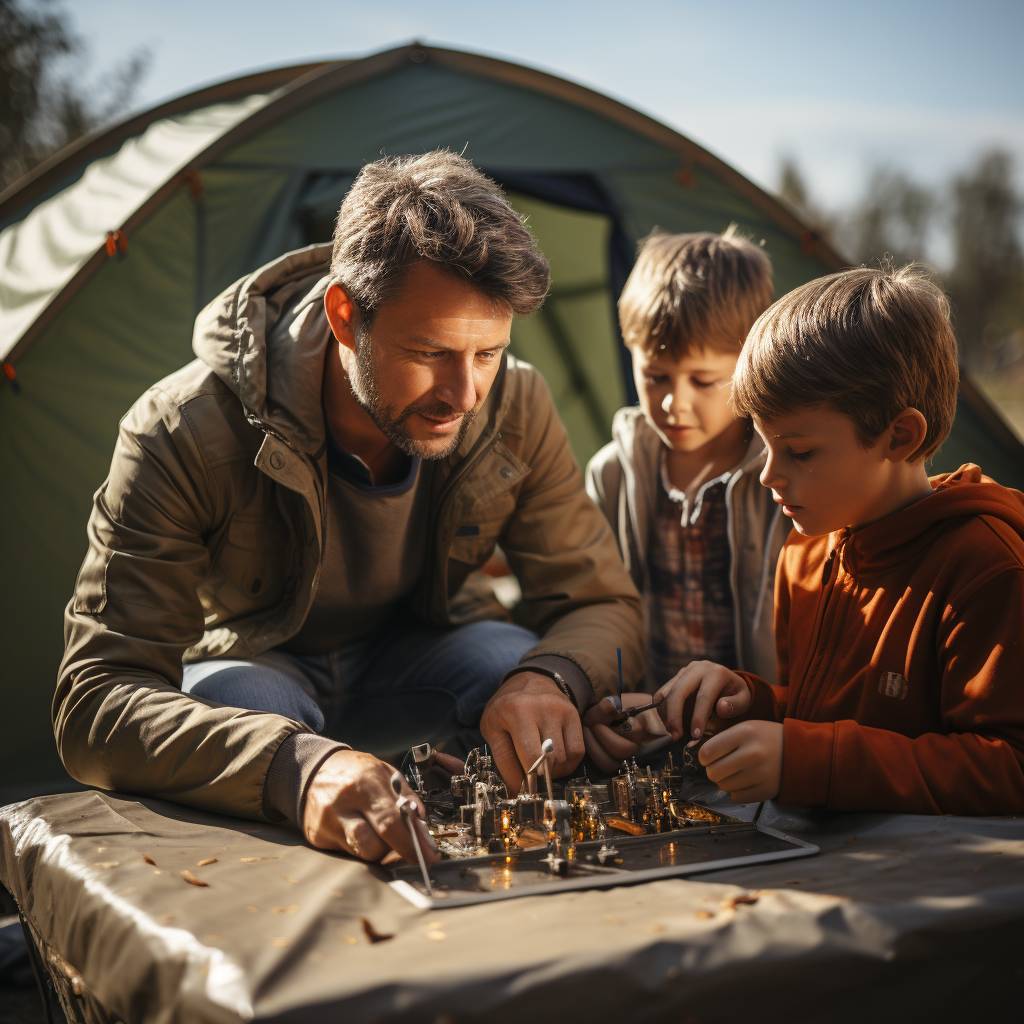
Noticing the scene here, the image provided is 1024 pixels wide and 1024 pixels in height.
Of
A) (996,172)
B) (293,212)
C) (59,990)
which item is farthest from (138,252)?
(996,172)

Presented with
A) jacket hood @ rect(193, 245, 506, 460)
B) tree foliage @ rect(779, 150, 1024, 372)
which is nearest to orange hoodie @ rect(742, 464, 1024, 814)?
jacket hood @ rect(193, 245, 506, 460)

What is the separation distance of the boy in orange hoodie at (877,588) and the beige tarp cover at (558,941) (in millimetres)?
104

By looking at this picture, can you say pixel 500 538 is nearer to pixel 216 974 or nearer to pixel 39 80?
pixel 216 974

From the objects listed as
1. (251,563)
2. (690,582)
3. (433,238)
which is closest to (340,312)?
(433,238)

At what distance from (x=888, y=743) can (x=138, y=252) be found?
8.54 feet

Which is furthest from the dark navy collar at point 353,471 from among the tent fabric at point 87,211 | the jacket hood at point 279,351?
the tent fabric at point 87,211

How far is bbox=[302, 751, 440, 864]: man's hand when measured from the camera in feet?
3.91

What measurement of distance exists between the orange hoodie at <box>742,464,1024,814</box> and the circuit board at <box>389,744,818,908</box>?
145mm

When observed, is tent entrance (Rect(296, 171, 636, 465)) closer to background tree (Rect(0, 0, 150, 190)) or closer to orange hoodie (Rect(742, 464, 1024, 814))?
orange hoodie (Rect(742, 464, 1024, 814))

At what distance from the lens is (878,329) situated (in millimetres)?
1441

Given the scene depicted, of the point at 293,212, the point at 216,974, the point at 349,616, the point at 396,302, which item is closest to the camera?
the point at 216,974

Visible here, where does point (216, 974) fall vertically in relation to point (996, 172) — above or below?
below

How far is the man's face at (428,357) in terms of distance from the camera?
172cm

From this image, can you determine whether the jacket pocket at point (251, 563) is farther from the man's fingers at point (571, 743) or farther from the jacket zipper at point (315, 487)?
the man's fingers at point (571, 743)
